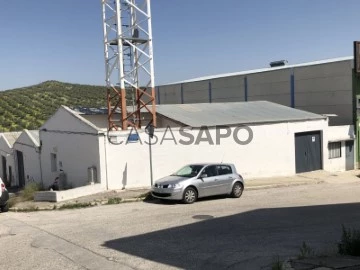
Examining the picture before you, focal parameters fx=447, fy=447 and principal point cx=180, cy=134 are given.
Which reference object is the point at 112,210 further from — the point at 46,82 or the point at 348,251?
the point at 46,82

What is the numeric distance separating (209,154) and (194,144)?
1.07 meters

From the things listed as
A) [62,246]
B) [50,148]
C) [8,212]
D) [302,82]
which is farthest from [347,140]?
[62,246]

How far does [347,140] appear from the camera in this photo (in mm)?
29047

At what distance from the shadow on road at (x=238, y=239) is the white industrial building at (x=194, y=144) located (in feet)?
24.2

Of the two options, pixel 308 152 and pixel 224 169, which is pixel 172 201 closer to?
pixel 224 169

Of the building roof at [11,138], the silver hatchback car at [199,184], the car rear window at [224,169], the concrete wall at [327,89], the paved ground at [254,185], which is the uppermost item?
the concrete wall at [327,89]

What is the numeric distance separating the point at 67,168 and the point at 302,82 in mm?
18165

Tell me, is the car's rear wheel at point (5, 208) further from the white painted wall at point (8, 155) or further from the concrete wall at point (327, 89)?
the concrete wall at point (327, 89)

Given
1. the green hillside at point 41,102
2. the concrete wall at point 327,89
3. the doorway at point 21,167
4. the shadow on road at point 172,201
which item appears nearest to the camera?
the shadow on road at point 172,201

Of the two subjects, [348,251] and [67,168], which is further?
[67,168]

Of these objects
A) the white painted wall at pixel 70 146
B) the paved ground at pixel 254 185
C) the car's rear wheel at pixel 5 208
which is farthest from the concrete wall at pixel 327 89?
the car's rear wheel at pixel 5 208

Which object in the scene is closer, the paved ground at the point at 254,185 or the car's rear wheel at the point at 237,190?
the paved ground at the point at 254,185

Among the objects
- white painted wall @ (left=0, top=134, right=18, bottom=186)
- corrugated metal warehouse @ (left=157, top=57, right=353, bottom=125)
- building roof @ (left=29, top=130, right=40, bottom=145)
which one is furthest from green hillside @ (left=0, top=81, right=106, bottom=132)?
corrugated metal warehouse @ (left=157, top=57, right=353, bottom=125)

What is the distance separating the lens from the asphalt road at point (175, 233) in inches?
339
